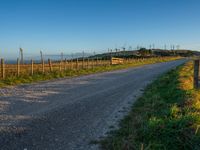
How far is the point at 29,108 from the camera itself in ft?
33.0

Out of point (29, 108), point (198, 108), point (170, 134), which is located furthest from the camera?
point (29, 108)

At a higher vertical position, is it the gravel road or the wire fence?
the wire fence

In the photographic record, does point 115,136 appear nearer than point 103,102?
Yes

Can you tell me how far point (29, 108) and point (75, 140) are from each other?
3.94 meters

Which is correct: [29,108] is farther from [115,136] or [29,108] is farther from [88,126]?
[115,136]

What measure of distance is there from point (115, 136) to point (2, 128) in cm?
283

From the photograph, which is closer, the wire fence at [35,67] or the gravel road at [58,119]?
the gravel road at [58,119]

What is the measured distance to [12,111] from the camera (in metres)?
9.55

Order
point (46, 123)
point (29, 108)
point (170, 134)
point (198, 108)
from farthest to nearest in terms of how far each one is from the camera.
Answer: point (29, 108), point (198, 108), point (46, 123), point (170, 134)

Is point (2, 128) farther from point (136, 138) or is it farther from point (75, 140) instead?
point (136, 138)

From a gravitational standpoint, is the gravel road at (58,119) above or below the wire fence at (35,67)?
below

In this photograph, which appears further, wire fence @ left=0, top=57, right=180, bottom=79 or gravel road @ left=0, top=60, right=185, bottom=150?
wire fence @ left=0, top=57, right=180, bottom=79

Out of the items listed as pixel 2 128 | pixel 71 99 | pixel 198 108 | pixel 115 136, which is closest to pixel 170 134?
pixel 115 136

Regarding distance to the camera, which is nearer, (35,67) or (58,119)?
(58,119)
